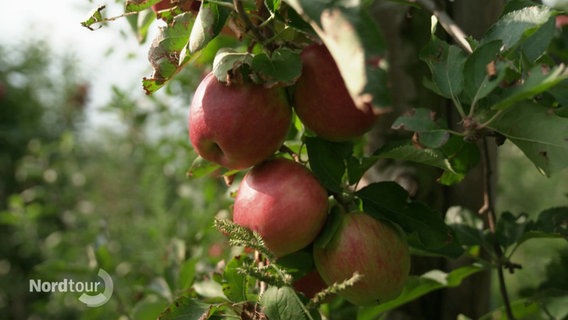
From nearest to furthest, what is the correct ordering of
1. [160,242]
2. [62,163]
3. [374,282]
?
[374,282] < [160,242] < [62,163]

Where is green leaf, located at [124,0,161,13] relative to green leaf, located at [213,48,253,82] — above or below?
above

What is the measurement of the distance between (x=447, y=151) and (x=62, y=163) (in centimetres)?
219

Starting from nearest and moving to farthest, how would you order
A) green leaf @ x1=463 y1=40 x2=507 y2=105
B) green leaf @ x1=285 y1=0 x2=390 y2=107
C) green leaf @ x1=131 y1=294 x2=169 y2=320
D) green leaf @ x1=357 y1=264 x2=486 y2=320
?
1. green leaf @ x1=285 y1=0 x2=390 y2=107
2. green leaf @ x1=463 y1=40 x2=507 y2=105
3. green leaf @ x1=357 y1=264 x2=486 y2=320
4. green leaf @ x1=131 y1=294 x2=169 y2=320

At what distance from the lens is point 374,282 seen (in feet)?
2.07

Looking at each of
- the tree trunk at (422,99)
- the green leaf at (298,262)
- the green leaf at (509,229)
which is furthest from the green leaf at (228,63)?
the green leaf at (509,229)

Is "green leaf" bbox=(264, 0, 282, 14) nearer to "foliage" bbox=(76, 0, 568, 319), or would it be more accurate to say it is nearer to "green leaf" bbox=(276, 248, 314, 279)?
"foliage" bbox=(76, 0, 568, 319)

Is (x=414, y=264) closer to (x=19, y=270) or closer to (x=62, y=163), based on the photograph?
(x=62, y=163)

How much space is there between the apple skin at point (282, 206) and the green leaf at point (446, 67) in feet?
0.56

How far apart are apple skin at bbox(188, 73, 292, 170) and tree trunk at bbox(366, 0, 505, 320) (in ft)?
1.07

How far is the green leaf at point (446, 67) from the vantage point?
22.2 inches

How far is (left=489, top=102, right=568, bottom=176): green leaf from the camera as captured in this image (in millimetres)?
528

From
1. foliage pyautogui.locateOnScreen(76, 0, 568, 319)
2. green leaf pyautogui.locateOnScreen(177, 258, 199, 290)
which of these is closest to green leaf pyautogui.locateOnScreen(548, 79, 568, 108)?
foliage pyautogui.locateOnScreen(76, 0, 568, 319)

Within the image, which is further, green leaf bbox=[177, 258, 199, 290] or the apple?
green leaf bbox=[177, 258, 199, 290]

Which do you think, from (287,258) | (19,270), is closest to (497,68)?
(287,258)
